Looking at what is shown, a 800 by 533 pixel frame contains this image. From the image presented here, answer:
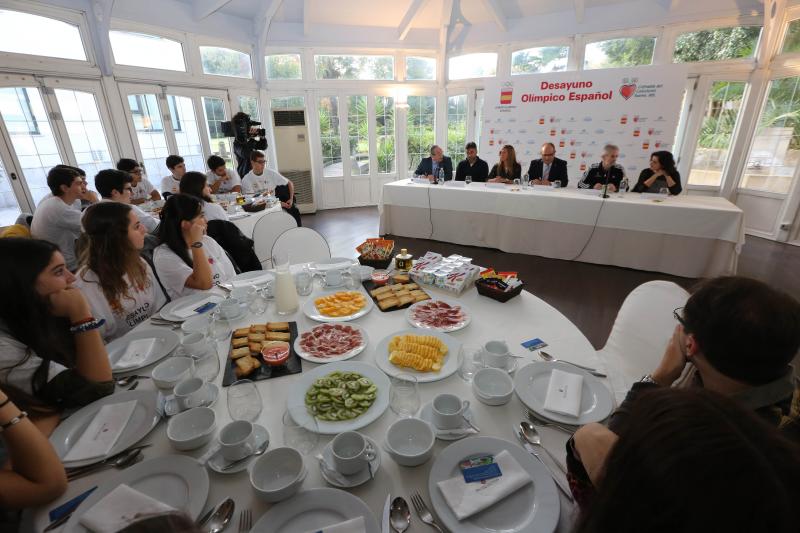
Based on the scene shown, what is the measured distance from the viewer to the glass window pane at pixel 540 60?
20.4 ft

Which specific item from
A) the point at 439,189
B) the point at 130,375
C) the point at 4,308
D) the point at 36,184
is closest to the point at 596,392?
the point at 130,375

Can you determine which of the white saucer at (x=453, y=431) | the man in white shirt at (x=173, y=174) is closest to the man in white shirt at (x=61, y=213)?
the man in white shirt at (x=173, y=174)

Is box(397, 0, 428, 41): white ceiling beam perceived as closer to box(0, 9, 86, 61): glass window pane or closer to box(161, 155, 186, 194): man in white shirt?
box(161, 155, 186, 194): man in white shirt

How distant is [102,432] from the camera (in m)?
0.97

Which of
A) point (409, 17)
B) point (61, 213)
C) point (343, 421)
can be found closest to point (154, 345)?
point (343, 421)

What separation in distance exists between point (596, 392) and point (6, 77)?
604cm

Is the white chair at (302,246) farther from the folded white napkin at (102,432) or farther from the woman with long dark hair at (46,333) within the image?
the folded white napkin at (102,432)

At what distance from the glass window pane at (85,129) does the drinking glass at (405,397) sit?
5613 mm

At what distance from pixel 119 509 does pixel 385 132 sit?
7.54 meters

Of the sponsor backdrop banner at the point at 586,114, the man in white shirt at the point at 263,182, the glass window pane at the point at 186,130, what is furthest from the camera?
the glass window pane at the point at 186,130

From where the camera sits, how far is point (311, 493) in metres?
0.78

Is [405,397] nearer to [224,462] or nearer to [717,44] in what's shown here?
[224,462]

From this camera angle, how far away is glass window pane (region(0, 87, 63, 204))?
3.92 m

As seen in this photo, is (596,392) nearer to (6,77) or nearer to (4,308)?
(4,308)
